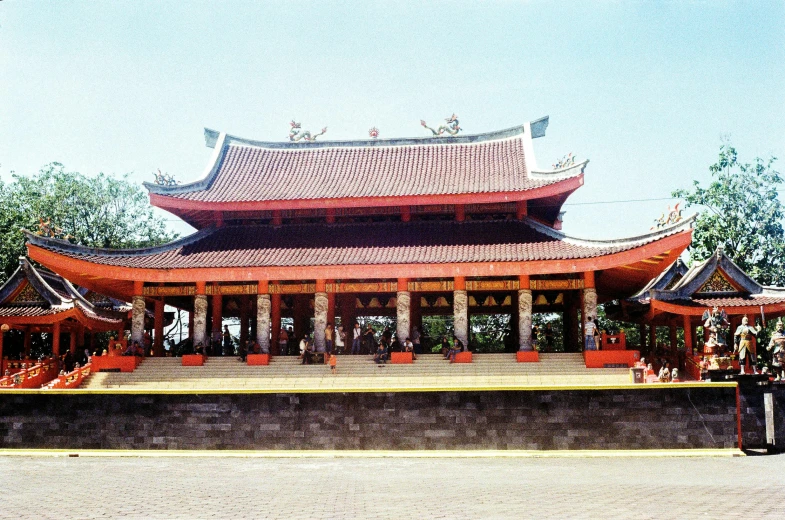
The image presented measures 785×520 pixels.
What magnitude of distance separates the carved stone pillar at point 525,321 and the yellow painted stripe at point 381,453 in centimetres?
810

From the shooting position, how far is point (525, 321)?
1043 inches

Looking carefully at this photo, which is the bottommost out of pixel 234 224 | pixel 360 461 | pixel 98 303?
pixel 360 461

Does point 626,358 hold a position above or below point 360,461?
above

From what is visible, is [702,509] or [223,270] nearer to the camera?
[702,509]

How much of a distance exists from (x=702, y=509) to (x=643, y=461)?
22.4ft

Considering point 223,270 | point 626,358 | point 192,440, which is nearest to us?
point 192,440

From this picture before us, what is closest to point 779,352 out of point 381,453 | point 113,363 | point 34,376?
point 381,453

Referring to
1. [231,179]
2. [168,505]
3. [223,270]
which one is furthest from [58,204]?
[168,505]

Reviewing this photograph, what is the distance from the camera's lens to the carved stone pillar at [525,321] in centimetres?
2623

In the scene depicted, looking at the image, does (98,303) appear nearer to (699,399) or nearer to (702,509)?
(699,399)

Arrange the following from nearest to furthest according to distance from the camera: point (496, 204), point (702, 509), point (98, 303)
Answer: point (702, 509) < point (496, 204) < point (98, 303)

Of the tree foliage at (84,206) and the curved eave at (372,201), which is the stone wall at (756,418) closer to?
the curved eave at (372,201)

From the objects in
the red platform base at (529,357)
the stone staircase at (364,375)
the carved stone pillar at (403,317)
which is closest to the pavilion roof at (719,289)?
the stone staircase at (364,375)

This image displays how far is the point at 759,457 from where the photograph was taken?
17.2 meters
